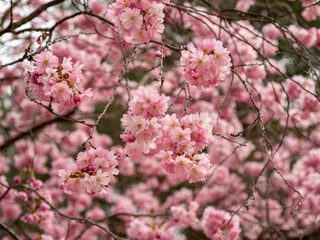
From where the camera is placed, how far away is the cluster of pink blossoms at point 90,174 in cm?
118

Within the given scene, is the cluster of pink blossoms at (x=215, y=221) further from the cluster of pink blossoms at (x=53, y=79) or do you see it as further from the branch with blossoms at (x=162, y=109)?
the cluster of pink blossoms at (x=53, y=79)

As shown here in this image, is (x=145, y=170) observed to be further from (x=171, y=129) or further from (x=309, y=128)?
(x=171, y=129)

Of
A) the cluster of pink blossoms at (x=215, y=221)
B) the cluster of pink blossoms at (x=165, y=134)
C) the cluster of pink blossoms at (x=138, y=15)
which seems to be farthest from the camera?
the cluster of pink blossoms at (x=215, y=221)

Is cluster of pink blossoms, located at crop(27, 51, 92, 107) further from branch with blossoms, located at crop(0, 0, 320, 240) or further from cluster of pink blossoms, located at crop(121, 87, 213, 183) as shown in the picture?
cluster of pink blossoms, located at crop(121, 87, 213, 183)

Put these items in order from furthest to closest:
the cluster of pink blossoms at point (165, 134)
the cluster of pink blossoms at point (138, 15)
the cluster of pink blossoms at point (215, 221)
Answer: the cluster of pink blossoms at point (215, 221) < the cluster of pink blossoms at point (138, 15) < the cluster of pink blossoms at point (165, 134)

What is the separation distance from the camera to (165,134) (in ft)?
3.95

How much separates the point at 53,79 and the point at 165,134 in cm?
43

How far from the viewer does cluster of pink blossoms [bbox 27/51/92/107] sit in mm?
1245

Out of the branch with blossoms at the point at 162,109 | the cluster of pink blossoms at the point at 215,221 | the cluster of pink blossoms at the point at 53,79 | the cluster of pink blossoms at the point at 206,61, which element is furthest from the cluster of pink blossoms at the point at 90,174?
the cluster of pink blossoms at the point at 215,221

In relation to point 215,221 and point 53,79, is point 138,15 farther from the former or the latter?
point 215,221

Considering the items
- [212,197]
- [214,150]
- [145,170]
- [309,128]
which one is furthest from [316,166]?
[145,170]

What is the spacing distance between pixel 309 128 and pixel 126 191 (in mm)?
2898

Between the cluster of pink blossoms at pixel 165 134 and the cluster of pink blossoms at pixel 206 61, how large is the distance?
19 centimetres

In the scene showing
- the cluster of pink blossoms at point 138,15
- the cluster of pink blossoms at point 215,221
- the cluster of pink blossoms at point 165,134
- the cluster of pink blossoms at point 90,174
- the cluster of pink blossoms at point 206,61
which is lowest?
the cluster of pink blossoms at point 90,174
